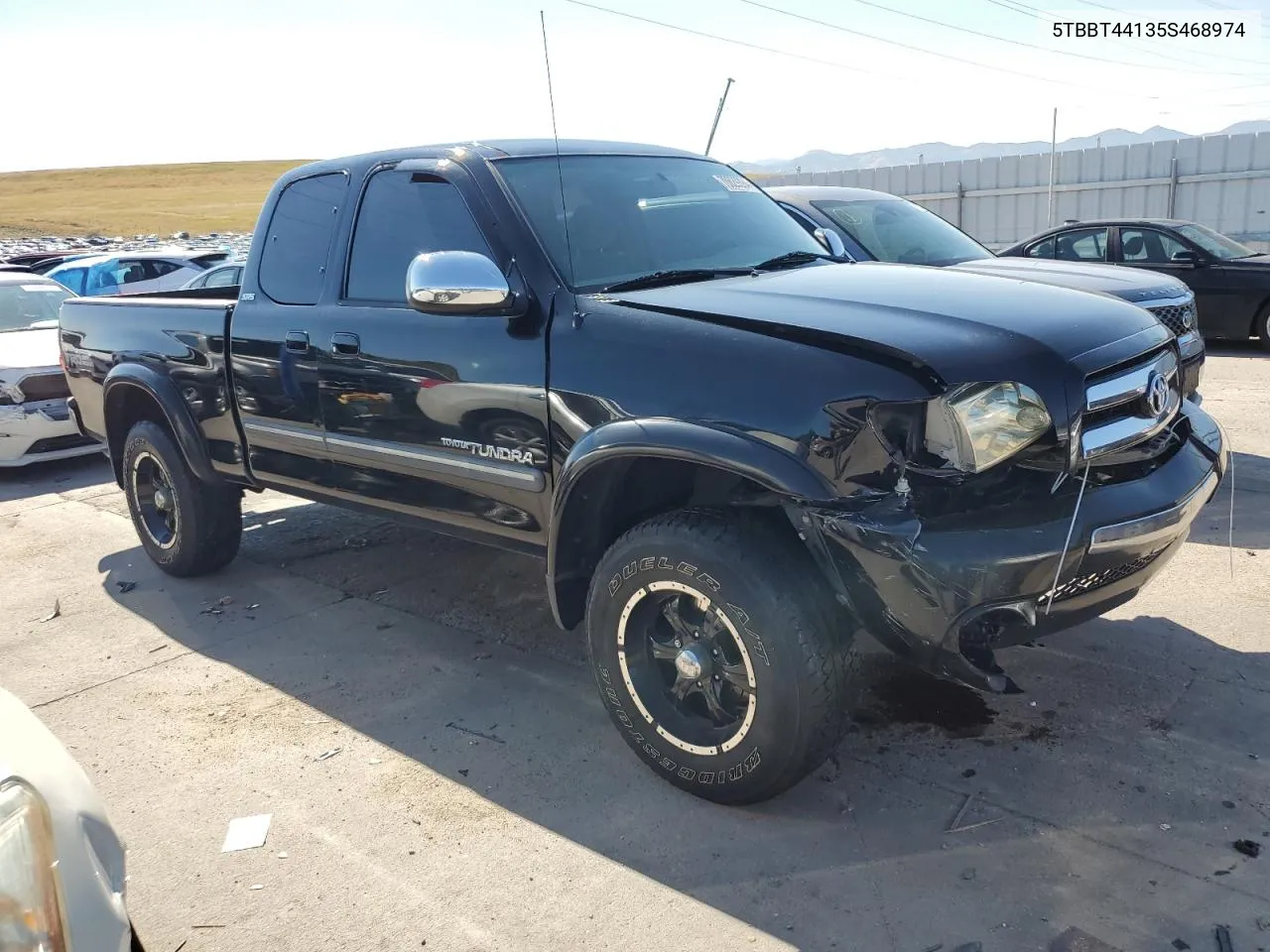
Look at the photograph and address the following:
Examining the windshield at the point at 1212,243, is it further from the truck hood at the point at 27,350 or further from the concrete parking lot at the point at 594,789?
the truck hood at the point at 27,350

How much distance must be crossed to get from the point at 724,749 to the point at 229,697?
7.32ft

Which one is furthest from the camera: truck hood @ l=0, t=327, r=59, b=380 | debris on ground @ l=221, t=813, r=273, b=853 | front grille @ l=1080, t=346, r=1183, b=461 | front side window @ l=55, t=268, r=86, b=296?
front side window @ l=55, t=268, r=86, b=296

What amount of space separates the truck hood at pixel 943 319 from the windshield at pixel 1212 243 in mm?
9515

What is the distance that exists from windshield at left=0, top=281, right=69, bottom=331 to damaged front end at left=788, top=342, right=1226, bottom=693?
30.5 feet

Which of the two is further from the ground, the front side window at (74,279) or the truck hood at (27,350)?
the front side window at (74,279)

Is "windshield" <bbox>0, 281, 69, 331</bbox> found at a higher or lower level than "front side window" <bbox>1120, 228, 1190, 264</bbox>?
higher

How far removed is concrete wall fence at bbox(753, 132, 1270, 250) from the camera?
18.0 m

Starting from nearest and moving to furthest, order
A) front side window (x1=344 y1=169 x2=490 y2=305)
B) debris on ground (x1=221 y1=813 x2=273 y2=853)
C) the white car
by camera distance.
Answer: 1. debris on ground (x1=221 y1=813 x2=273 y2=853)
2. front side window (x1=344 y1=169 x2=490 y2=305)
3. the white car

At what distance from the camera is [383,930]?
9.16ft

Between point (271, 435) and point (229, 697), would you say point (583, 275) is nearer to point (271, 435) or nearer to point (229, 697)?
point (271, 435)

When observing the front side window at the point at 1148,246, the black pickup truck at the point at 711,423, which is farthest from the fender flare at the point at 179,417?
the front side window at the point at 1148,246

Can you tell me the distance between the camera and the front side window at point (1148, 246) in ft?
37.8

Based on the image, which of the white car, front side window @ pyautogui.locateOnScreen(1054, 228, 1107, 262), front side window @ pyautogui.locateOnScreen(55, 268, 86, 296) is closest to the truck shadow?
the white car

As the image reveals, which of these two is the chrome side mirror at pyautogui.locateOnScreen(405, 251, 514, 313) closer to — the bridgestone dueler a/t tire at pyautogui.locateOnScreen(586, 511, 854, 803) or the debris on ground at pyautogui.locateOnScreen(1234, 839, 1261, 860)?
the bridgestone dueler a/t tire at pyautogui.locateOnScreen(586, 511, 854, 803)
